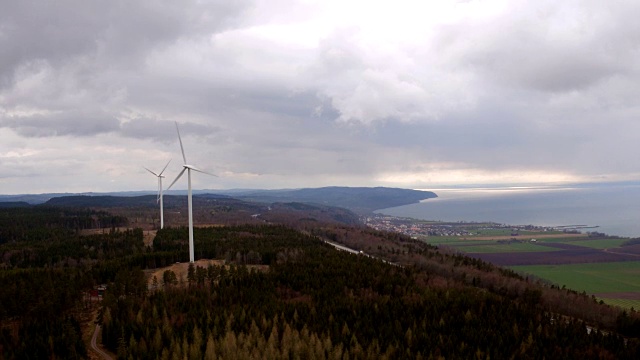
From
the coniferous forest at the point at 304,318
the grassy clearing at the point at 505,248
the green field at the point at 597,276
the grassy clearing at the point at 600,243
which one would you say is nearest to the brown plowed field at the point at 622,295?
the green field at the point at 597,276

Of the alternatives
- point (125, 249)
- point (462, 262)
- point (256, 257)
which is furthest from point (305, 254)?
point (125, 249)

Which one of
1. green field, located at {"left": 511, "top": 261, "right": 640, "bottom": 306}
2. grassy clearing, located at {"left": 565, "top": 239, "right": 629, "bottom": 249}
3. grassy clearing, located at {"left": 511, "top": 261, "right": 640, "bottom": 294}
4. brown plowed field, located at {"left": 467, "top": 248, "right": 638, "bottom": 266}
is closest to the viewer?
green field, located at {"left": 511, "top": 261, "right": 640, "bottom": 306}

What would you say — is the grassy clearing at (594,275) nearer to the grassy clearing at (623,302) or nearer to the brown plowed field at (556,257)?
the brown plowed field at (556,257)

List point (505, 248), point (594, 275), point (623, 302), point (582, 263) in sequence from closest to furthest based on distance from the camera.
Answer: point (623, 302) < point (594, 275) < point (582, 263) < point (505, 248)

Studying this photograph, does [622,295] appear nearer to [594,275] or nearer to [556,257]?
[594,275]

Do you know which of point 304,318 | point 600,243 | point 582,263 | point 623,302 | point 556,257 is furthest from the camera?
point 600,243

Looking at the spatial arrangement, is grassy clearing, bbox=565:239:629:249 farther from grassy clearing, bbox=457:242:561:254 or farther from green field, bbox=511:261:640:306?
green field, bbox=511:261:640:306

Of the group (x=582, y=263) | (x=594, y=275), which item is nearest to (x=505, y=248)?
(x=582, y=263)

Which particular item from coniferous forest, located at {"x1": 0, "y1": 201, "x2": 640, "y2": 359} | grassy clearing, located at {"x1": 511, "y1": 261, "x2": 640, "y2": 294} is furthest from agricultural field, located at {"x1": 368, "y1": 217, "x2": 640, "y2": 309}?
coniferous forest, located at {"x1": 0, "y1": 201, "x2": 640, "y2": 359}
